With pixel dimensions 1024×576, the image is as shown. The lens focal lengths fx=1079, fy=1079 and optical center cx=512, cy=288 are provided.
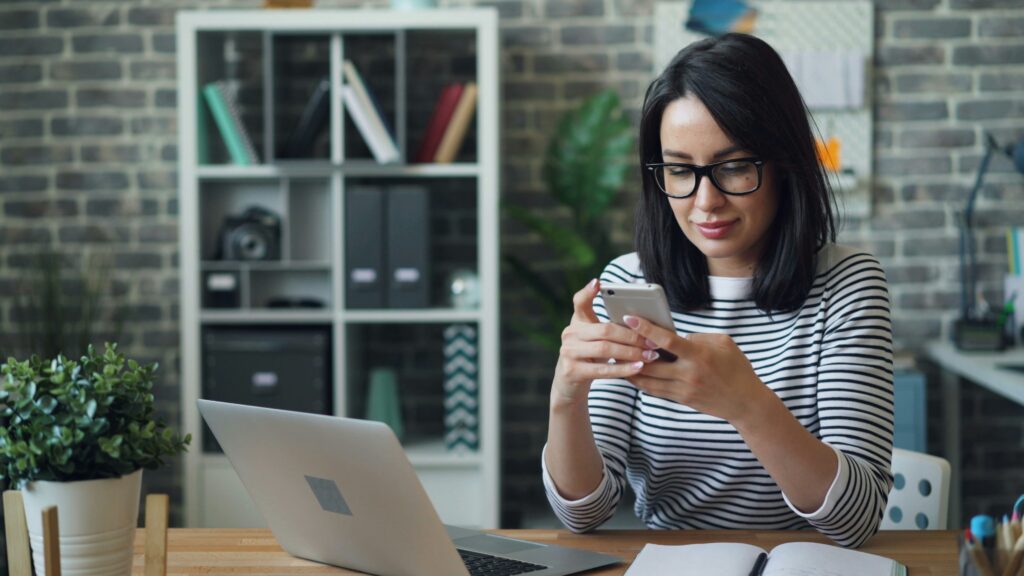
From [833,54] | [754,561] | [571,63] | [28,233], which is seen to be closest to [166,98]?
[28,233]

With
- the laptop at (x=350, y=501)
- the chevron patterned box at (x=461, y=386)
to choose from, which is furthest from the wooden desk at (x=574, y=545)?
the chevron patterned box at (x=461, y=386)

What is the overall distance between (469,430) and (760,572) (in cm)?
212

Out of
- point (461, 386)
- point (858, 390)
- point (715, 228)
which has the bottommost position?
point (461, 386)

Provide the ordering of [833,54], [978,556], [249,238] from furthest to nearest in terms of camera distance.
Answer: [833,54]
[249,238]
[978,556]

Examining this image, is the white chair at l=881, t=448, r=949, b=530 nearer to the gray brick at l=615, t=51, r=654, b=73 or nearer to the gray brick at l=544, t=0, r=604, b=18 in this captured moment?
the gray brick at l=615, t=51, r=654, b=73

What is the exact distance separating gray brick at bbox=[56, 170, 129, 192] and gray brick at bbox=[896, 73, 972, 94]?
8.49 feet

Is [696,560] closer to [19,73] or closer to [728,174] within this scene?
[728,174]

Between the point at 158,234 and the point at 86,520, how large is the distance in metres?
2.70

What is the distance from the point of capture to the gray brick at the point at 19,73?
11.8 feet

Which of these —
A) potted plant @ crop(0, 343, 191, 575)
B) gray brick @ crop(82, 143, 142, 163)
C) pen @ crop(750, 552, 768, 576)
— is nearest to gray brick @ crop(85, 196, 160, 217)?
gray brick @ crop(82, 143, 142, 163)

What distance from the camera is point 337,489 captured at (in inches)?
48.2

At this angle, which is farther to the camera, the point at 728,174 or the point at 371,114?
the point at 371,114

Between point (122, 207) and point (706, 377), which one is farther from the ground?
point (122, 207)

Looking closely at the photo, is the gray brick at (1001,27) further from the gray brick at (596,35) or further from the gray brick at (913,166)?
the gray brick at (596,35)
